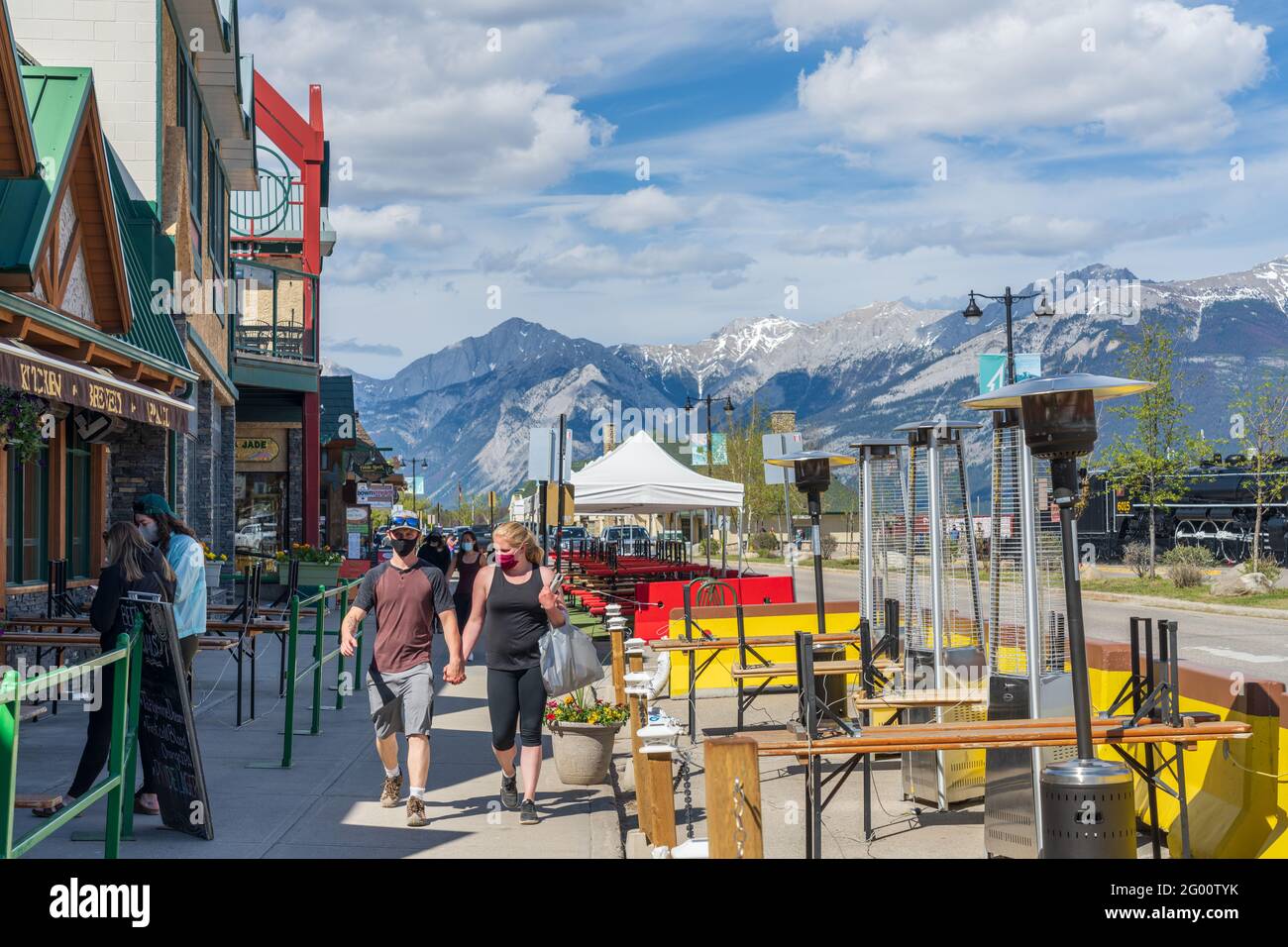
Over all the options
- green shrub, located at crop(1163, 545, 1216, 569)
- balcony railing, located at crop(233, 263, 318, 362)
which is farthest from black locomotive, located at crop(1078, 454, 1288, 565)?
balcony railing, located at crop(233, 263, 318, 362)

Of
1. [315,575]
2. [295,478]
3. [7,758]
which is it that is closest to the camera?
[7,758]

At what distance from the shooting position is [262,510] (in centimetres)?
3603

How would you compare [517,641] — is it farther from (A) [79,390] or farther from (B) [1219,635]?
(B) [1219,635]

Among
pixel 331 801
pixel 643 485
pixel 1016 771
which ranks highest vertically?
pixel 643 485

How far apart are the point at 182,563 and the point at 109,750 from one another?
8.00ft

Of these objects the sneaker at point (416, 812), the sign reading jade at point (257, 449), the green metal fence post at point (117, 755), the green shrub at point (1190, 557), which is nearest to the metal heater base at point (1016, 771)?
the sneaker at point (416, 812)

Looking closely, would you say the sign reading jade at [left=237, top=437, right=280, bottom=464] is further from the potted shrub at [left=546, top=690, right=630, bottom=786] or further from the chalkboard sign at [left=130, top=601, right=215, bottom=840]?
the chalkboard sign at [left=130, top=601, right=215, bottom=840]

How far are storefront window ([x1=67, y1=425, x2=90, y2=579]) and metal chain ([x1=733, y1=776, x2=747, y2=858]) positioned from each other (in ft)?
40.4

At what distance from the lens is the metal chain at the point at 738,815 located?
16.0 ft

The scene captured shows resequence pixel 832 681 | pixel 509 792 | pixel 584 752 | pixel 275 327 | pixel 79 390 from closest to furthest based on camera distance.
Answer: pixel 509 792 → pixel 584 752 → pixel 79 390 → pixel 832 681 → pixel 275 327

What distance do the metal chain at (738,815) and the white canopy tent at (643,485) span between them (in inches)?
620

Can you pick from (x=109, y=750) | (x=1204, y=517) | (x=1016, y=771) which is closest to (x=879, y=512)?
(x=1016, y=771)
